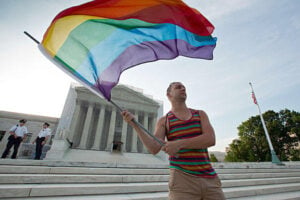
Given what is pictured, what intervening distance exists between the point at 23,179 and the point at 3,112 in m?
38.0

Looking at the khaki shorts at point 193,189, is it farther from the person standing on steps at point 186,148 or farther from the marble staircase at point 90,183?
the marble staircase at point 90,183

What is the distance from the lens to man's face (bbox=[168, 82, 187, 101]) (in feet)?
5.42

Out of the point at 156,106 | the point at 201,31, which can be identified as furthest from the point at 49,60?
the point at 156,106

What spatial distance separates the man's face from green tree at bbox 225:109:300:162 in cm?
3128

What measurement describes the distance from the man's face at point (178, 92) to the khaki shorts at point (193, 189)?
2.51 feet

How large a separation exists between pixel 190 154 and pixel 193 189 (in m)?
0.27

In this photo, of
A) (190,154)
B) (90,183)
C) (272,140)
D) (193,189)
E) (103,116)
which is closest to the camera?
(193,189)

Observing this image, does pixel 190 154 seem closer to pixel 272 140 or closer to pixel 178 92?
pixel 178 92

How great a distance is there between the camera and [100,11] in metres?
2.21

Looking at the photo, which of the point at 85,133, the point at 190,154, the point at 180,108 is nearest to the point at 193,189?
the point at 190,154

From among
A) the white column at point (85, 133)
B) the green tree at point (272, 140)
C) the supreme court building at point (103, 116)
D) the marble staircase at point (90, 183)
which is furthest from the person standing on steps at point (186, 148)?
the green tree at point (272, 140)

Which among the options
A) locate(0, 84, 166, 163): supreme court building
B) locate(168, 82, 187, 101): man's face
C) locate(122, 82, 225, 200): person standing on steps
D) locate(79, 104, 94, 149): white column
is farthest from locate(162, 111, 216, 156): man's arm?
locate(79, 104, 94, 149): white column

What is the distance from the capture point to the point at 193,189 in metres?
1.21

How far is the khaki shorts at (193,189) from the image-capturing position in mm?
1203
